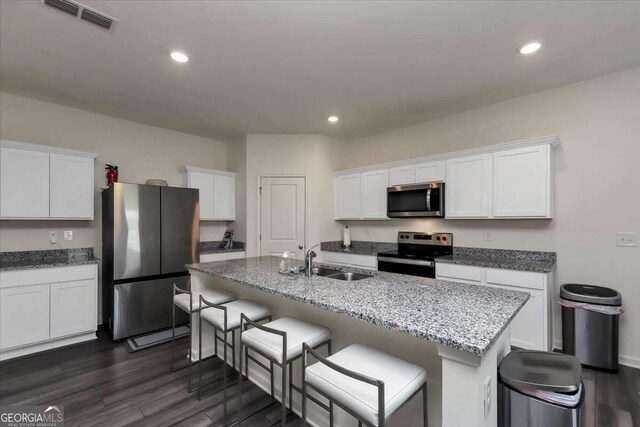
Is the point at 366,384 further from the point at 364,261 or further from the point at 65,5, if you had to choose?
the point at 364,261

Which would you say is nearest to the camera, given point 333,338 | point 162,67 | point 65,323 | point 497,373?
point 497,373

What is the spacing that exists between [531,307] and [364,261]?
1.93 metres

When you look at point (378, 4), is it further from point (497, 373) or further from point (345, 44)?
point (497, 373)

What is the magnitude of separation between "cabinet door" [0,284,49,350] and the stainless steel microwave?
401cm

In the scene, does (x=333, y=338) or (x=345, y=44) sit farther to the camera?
Answer: (x=345, y=44)

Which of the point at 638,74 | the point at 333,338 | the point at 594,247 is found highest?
the point at 638,74

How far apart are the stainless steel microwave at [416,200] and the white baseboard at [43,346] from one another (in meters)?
3.88

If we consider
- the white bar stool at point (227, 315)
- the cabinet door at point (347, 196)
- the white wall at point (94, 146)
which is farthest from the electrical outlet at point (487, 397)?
the white wall at point (94, 146)

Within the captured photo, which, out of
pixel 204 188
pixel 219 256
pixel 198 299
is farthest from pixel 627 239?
pixel 204 188

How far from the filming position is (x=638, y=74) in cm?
263

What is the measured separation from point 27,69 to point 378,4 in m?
3.16

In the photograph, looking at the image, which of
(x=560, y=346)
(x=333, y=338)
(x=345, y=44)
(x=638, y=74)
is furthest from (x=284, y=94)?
(x=560, y=346)

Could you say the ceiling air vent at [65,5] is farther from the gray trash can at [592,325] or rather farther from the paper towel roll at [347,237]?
the gray trash can at [592,325]

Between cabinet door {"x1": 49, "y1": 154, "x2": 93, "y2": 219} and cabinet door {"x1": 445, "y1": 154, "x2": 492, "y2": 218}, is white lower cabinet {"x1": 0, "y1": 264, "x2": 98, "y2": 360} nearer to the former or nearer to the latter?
cabinet door {"x1": 49, "y1": 154, "x2": 93, "y2": 219}
